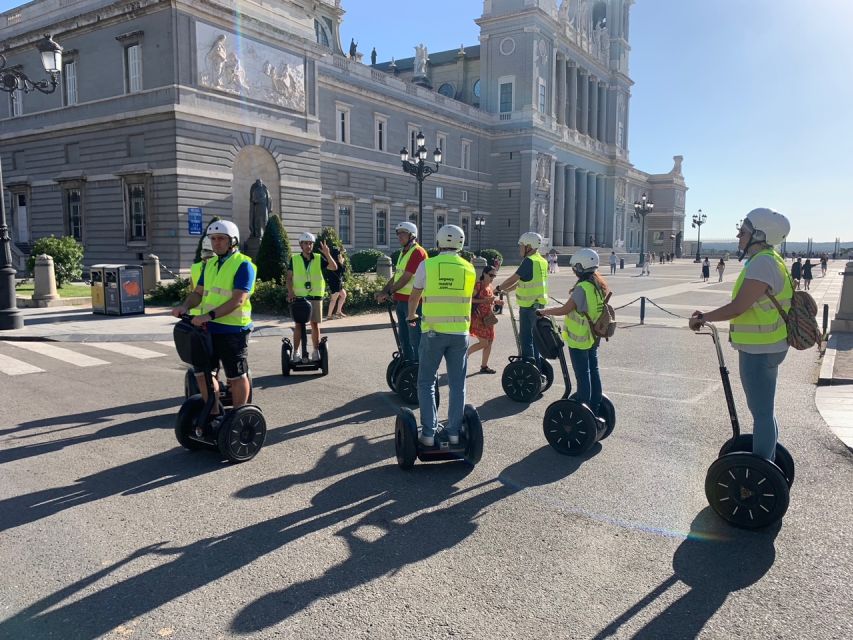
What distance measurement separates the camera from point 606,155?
76188 mm

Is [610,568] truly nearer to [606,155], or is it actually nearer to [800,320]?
[800,320]

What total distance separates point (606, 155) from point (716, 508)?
77.3 meters

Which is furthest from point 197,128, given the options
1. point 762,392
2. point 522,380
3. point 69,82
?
point 762,392

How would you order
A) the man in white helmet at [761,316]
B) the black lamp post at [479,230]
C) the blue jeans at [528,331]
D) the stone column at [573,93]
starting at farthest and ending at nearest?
the stone column at [573,93] → the black lamp post at [479,230] → the blue jeans at [528,331] → the man in white helmet at [761,316]

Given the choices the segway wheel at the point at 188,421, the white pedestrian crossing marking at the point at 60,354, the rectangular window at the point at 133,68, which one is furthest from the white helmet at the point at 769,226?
the rectangular window at the point at 133,68

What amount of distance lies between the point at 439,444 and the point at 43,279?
55.5 ft

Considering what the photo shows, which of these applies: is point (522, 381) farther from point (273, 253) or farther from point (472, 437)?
point (273, 253)

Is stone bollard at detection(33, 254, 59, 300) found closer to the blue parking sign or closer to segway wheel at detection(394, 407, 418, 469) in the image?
the blue parking sign

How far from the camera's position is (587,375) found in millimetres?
5820

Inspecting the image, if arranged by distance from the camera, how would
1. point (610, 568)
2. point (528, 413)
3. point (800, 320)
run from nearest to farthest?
point (610, 568) < point (800, 320) < point (528, 413)

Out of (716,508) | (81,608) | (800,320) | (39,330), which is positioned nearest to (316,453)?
(81,608)

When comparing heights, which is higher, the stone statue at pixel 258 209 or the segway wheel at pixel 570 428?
the stone statue at pixel 258 209

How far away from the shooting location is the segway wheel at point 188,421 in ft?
18.7

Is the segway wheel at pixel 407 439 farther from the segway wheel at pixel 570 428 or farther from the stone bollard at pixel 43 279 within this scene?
the stone bollard at pixel 43 279
